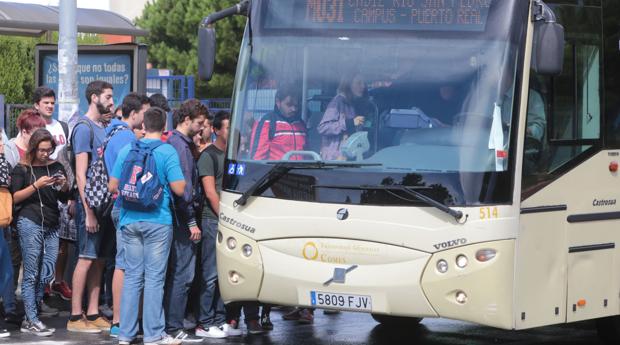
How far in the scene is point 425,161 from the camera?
8.73m

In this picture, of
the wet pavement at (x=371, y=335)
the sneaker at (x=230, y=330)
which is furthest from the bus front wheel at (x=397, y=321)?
the sneaker at (x=230, y=330)

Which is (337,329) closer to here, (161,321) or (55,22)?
(161,321)

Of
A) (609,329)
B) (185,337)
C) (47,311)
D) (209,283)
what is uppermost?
(209,283)

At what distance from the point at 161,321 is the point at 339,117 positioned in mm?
2188

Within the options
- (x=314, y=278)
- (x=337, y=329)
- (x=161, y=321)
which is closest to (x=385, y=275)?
(x=314, y=278)

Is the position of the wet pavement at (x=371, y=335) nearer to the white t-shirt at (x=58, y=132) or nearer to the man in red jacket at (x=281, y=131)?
the white t-shirt at (x=58, y=132)

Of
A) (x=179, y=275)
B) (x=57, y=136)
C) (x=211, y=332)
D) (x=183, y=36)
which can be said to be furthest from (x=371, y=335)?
(x=183, y=36)

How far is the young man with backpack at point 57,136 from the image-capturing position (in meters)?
11.4

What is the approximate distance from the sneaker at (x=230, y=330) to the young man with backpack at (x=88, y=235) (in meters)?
0.98

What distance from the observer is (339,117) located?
9.08 metres

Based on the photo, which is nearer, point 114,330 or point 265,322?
point 114,330

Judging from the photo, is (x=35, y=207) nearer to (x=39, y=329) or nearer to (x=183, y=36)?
(x=39, y=329)

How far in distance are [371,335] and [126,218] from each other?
2646mm

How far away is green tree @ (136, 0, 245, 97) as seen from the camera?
36031mm
